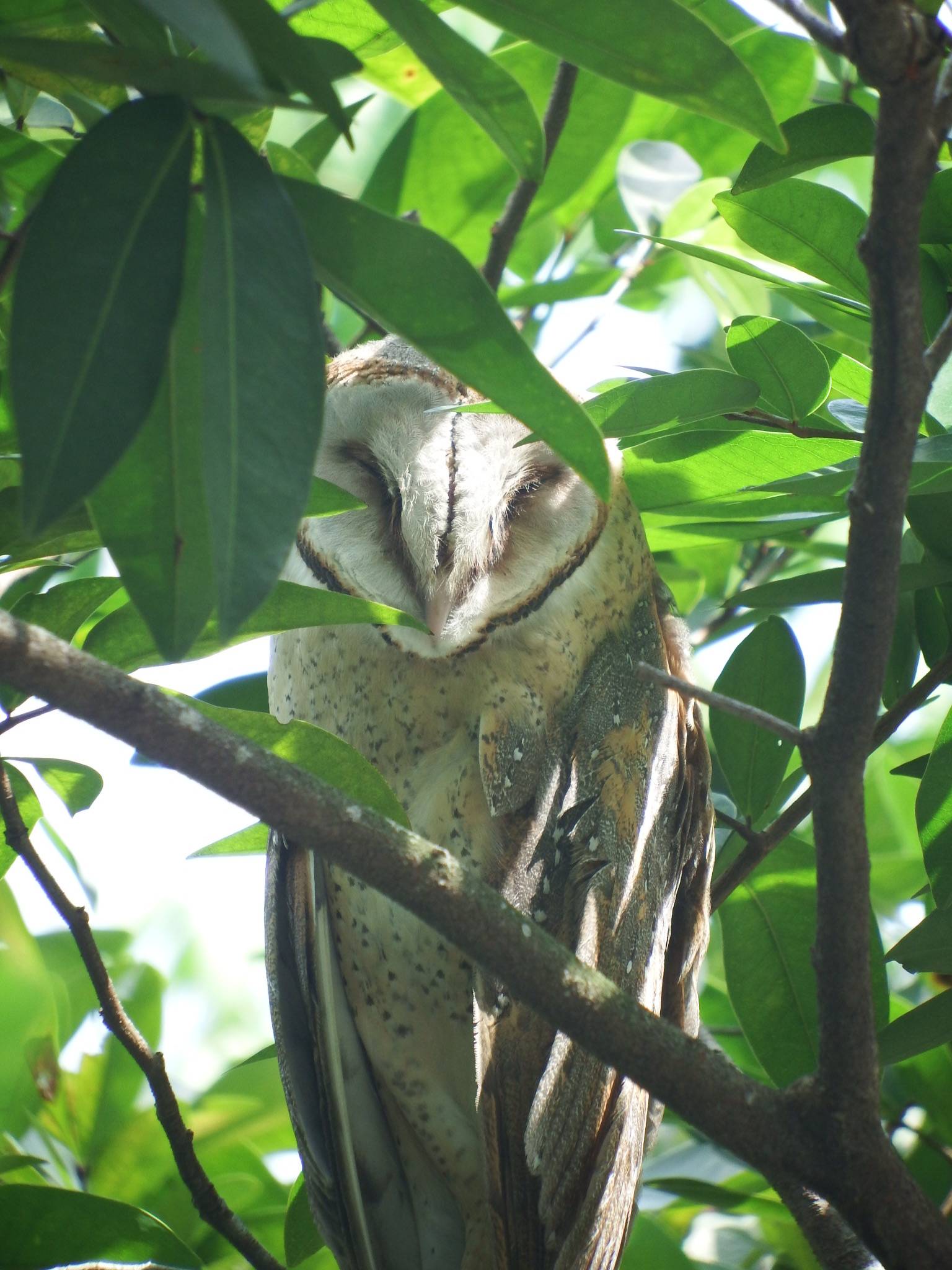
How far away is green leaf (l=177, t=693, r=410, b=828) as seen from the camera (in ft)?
4.43

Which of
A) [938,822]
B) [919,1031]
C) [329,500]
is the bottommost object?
[919,1031]

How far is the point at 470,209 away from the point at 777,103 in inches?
26.5

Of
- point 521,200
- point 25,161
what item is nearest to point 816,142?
point 25,161

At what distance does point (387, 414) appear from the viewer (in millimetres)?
1873

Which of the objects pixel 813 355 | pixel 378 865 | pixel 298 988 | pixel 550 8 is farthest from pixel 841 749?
pixel 298 988

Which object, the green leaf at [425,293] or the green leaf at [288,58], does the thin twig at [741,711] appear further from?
the green leaf at [288,58]

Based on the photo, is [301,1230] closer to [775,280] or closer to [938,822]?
[938,822]

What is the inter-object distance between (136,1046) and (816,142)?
1.43m

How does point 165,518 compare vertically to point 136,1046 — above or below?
above

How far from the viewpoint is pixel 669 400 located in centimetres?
136

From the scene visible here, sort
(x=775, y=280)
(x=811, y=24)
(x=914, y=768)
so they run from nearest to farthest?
(x=811, y=24), (x=775, y=280), (x=914, y=768)

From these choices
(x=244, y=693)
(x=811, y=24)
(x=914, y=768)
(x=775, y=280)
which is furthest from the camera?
(x=244, y=693)

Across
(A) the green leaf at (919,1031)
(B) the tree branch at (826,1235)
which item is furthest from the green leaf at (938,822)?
(B) the tree branch at (826,1235)

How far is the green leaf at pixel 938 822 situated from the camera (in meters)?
1.57
